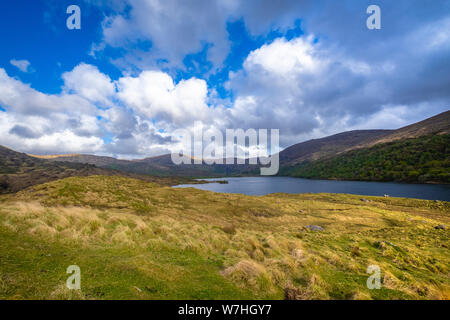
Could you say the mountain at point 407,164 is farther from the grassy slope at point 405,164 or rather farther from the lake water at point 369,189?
the lake water at point 369,189

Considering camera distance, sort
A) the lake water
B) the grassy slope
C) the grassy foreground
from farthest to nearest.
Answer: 1. the grassy slope
2. the lake water
3. the grassy foreground

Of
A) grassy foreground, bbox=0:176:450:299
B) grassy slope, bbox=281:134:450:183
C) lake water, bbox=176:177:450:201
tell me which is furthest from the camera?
grassy slope, bbox=281:134:450:183

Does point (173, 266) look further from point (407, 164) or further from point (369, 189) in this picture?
point (407, 164)

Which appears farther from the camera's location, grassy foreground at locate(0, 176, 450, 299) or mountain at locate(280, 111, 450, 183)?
mountain at locate(280, 111, 450, 183)

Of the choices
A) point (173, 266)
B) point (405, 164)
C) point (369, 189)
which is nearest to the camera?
point (173, 266)

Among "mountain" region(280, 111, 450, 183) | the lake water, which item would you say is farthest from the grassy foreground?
"mountain" region(280, 111, 450, 183)

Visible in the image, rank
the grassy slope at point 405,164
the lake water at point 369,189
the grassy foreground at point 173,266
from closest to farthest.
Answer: the grassy foreground at point 173,266 < the lake water at point 369,189 < the grassy slope at point 405,164

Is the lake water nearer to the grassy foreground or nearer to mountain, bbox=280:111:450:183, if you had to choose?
mountain, bbox=280:111:450:183

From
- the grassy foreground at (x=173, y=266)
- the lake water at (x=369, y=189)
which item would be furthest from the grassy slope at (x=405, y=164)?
the grassy foreground at (x=173, y=266)

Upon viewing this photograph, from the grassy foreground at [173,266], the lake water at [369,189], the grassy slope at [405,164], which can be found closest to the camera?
the grassy foreground at [173,266]

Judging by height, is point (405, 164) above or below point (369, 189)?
above

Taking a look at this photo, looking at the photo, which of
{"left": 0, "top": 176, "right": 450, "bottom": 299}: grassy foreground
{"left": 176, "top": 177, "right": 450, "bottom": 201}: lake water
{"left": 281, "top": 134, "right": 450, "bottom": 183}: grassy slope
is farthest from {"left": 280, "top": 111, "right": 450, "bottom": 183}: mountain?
{"left": 0, "top": 176, "right": 450, "bottom": 299}: grassy foreground

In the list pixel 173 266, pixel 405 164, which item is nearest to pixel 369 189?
pixel 405 164

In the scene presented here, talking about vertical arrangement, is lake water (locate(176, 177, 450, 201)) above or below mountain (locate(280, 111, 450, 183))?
below
